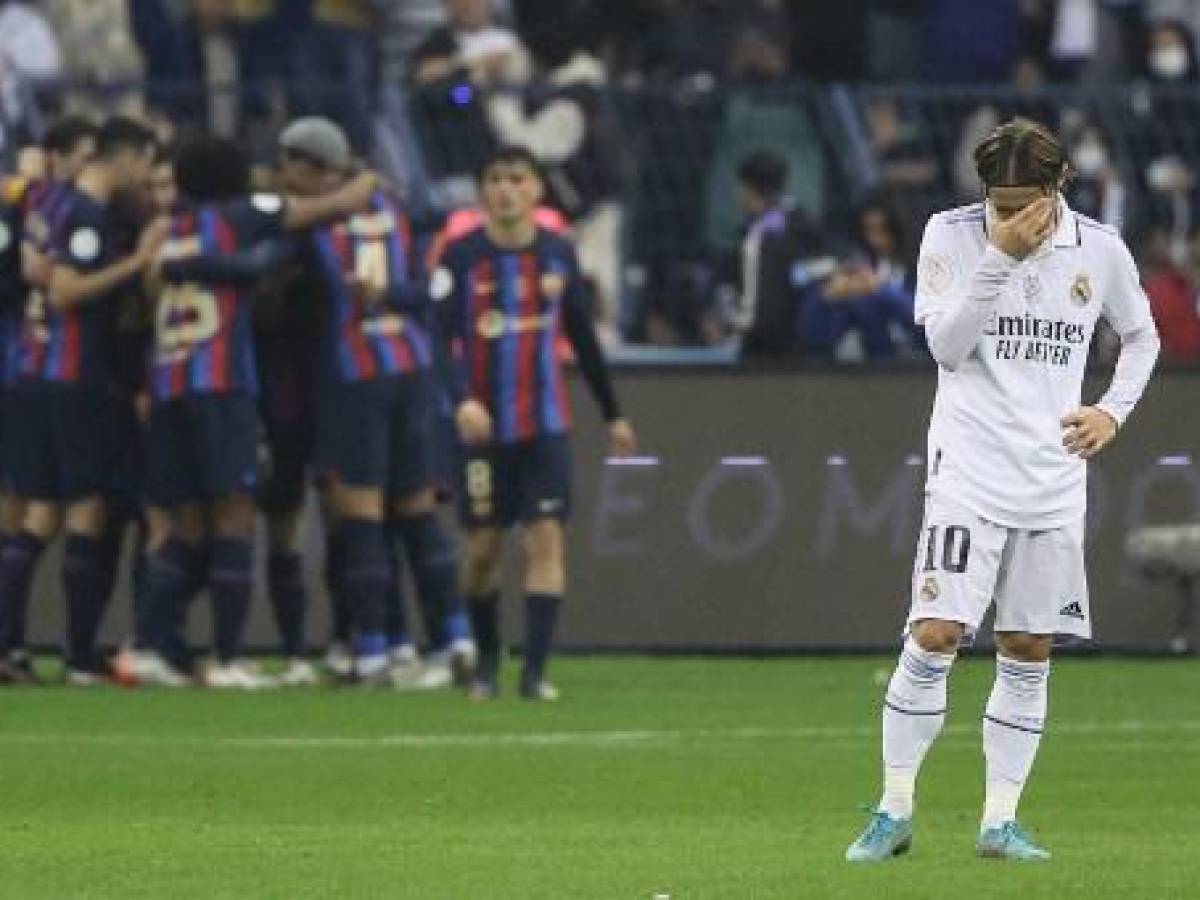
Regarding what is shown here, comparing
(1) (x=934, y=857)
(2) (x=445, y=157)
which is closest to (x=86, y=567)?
(2) (x=445, y=157)

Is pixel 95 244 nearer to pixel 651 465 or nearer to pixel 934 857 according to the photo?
pixel 651 465

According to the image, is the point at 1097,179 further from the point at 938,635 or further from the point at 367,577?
the point at 938,635

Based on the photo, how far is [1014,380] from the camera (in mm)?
10891

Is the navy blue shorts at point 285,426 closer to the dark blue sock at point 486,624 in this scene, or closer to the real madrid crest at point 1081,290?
the dark blue sock at point 486,624

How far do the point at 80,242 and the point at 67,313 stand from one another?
40cm

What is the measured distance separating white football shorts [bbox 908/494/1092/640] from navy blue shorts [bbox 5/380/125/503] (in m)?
7.69

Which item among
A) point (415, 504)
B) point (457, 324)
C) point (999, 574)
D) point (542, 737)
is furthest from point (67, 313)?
point (999, 574)

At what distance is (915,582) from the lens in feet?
35.8

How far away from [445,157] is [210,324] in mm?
4261

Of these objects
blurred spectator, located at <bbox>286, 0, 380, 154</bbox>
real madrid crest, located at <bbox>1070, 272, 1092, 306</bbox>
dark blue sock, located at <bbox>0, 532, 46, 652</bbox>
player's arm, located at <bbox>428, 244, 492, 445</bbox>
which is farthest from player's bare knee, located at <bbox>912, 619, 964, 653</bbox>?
blurred spectator, located at <bbox>286, 0, 380, 154</bbox>

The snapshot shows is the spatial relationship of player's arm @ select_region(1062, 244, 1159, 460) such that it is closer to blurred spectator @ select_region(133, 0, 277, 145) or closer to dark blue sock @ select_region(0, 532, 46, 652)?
dark blue sock @ select_region(0, 532, 46, 652)

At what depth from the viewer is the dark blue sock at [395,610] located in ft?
59.9

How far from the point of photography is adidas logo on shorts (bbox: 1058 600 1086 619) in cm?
1090

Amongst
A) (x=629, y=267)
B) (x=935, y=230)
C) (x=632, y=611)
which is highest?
(x=935, y=230)
